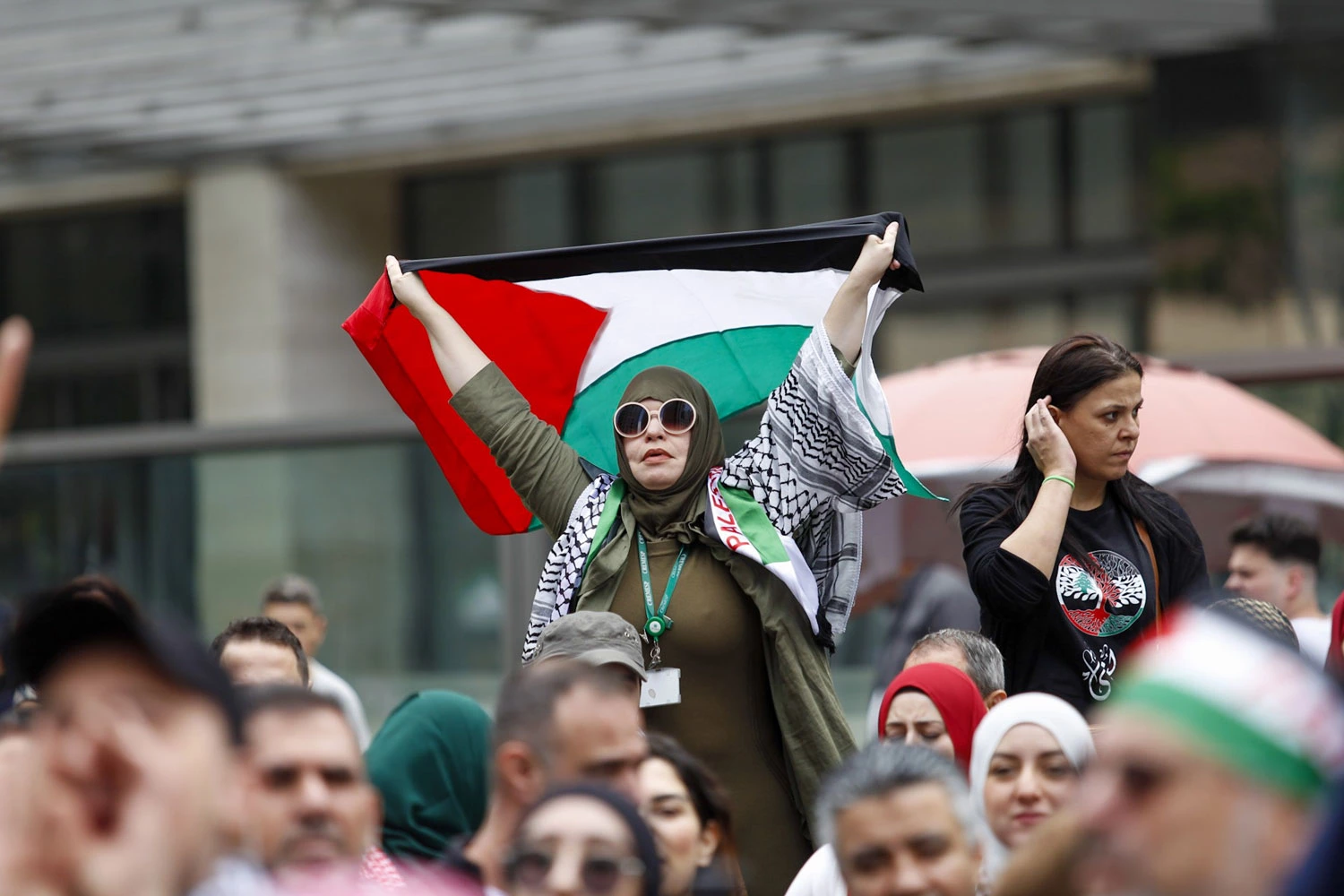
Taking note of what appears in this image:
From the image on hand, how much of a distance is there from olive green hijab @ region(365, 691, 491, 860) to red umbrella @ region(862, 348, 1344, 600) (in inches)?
137

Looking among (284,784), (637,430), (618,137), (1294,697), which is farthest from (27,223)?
(1294,697)

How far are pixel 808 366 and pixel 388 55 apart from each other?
375 inches

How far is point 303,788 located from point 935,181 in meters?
13.5

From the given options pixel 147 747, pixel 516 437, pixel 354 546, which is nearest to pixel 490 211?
pixel 354 546

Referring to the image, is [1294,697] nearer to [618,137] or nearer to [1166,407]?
[1166,407]

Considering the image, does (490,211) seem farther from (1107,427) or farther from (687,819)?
(687,819)

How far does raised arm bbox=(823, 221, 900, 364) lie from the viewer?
4746 millimetres

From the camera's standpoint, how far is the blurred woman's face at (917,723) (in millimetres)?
4570

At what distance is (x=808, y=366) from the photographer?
466 centimetres

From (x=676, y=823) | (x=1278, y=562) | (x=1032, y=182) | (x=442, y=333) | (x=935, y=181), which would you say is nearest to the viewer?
(x=676, y=823)

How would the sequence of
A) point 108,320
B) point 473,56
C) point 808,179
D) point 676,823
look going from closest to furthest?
point 676,823, point 473,56, point 808,179, point 108,320

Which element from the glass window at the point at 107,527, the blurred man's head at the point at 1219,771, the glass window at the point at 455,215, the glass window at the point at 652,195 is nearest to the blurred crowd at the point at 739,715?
the blurred man's head at the point at 1219,771

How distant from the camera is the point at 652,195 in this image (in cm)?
1706

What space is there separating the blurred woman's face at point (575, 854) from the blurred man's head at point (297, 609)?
524 centimetres
